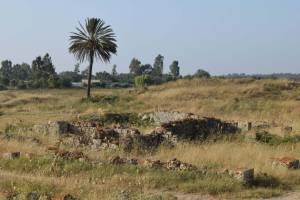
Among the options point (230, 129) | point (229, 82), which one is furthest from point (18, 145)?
point (229, 82)

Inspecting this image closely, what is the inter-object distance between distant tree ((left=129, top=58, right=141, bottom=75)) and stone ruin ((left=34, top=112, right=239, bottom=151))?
102 metres

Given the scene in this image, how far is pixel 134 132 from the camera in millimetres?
15219

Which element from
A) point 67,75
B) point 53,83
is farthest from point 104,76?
point 53,83

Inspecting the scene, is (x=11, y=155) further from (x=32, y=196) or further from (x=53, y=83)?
(x=53, y=83)

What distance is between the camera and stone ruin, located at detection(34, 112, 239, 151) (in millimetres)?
14298

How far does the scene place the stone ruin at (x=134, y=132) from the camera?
14.3m

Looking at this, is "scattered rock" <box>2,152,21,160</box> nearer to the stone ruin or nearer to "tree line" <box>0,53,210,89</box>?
the stone ruin

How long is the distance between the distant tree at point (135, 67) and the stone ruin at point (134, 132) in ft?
336

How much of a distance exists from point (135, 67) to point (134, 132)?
107 meters

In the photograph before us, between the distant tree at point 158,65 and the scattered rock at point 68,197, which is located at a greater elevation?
the distant tree at point 158,65

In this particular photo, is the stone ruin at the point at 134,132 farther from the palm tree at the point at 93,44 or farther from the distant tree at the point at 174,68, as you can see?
the distant tree at the point at 174,68

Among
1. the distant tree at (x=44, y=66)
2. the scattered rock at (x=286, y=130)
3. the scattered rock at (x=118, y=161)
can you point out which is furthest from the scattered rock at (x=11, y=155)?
the distant tree at (x=44, y=66)

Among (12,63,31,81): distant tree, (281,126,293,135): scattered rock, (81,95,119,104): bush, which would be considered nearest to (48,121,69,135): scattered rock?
(281,126,293,135): scattered rock

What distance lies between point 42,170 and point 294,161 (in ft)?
16.7
